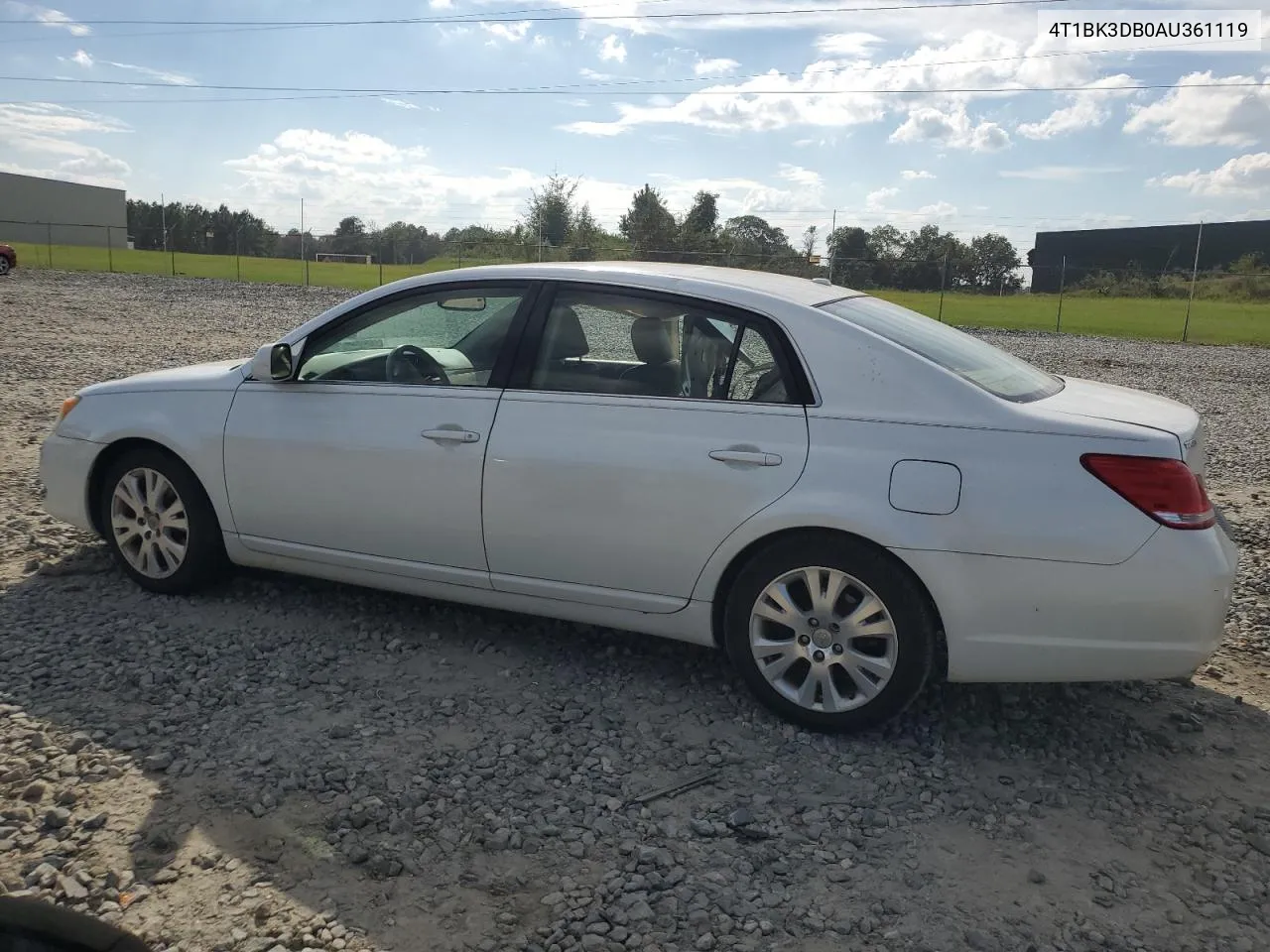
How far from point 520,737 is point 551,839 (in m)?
0.65

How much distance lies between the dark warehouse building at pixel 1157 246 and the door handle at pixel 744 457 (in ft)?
164

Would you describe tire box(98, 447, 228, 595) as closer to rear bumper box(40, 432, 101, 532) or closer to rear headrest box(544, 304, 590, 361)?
rear bumper box(40, 432, 101, 532)

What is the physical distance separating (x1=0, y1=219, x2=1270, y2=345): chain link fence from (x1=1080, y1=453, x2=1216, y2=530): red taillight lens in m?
22.2

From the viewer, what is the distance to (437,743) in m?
3.66

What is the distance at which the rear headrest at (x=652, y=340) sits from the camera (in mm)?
4039

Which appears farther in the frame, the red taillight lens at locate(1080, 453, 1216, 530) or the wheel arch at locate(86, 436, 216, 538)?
the wheel arch at locate(86, 436, 216, 538)

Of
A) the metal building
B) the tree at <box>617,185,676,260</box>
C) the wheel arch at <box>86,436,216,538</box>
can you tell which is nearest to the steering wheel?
the wheel arch at <box>86,436,216,538</box>

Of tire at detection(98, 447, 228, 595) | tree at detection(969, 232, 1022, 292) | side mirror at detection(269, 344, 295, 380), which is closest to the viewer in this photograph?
side mirror at detection(269, 344, 295, 380)

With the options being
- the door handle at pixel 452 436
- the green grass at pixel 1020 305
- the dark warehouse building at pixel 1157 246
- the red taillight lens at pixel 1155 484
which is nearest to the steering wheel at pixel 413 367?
the door handle at pixel 452 436

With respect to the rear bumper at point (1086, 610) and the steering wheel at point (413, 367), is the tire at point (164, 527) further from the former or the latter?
the rear bumper at point (1086, 610)

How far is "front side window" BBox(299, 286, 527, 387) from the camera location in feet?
14.3

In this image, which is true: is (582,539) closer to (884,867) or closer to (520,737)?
(520,737)

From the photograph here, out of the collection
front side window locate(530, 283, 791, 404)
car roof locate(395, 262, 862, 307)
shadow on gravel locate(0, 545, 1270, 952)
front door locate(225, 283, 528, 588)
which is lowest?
shadow on gravel locate(0, 545, 1270, 952)

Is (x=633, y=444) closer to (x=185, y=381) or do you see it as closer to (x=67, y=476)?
(x=185, y=381)
